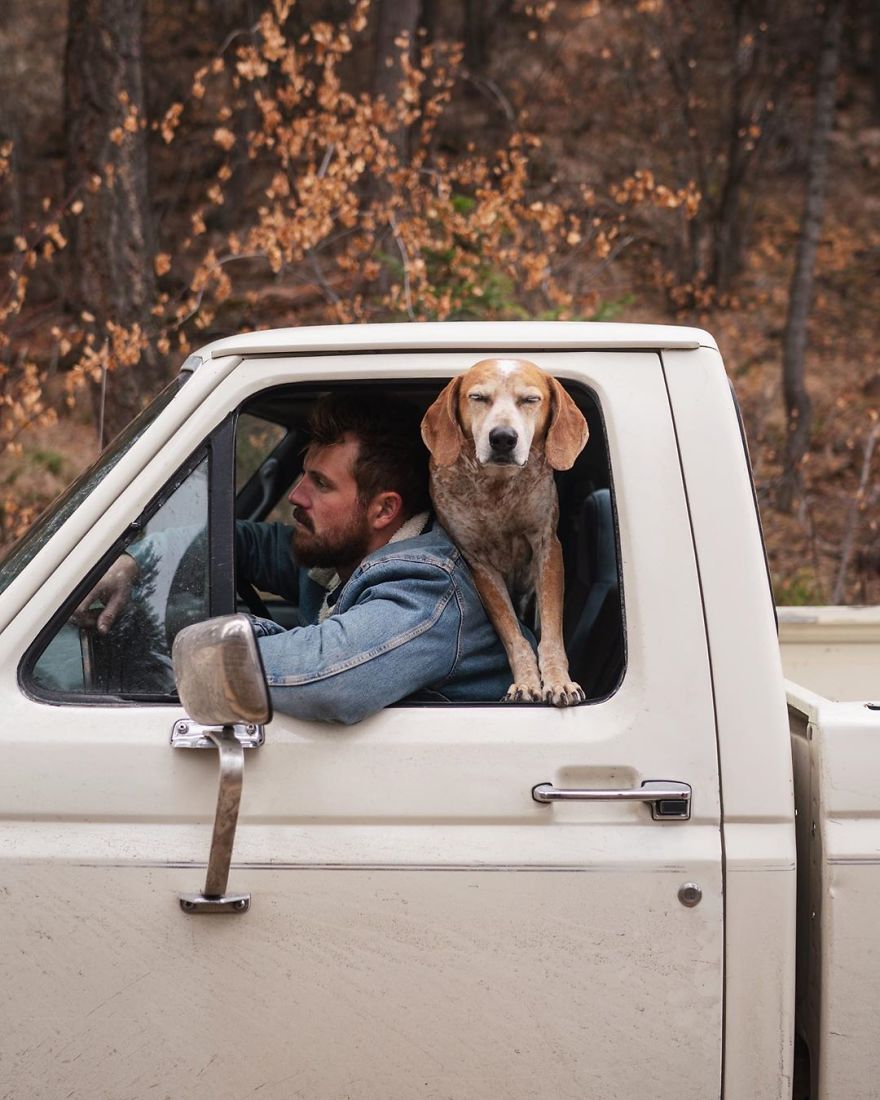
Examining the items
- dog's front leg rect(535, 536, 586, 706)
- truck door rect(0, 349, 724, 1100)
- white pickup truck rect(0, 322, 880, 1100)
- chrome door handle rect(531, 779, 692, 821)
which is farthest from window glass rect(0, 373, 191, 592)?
chrome door handle rect(531, 779, 692, 821)

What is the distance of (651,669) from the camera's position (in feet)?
6.84

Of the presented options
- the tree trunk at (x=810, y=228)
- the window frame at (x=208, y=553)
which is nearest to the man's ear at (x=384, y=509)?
the window frame at (x=208, y=553)

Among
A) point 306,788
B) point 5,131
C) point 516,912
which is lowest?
point 516,912

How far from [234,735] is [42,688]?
0.46 meters

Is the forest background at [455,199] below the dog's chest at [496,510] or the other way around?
the other way around

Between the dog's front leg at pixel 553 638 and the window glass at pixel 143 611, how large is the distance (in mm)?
679

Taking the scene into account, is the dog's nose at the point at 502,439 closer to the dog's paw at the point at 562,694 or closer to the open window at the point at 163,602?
the open window at the point at 163,602

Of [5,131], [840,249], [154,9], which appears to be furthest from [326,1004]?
[154,9]

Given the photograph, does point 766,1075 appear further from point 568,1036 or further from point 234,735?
point 234,735

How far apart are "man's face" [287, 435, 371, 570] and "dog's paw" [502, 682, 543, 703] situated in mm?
593

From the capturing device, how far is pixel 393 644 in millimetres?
2172

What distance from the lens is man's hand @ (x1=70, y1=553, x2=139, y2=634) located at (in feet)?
7.10

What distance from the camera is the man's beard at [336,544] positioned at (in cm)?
266

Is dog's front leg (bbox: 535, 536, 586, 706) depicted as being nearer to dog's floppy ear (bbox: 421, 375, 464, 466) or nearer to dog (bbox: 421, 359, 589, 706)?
dog (bbox: 421, 359, 589, 706)
